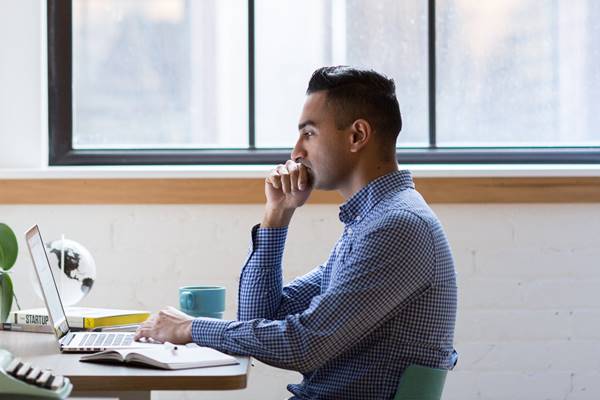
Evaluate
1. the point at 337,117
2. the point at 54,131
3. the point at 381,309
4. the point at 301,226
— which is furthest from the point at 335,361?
the point at 54,131

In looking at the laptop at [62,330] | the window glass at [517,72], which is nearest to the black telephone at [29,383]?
the laptop at [62,330]

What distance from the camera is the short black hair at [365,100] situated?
1893 mm

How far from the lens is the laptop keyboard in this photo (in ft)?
5.73

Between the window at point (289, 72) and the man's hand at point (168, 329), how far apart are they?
113 centimetres

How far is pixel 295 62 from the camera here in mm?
2863

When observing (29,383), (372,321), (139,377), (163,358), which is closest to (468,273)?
(372,321)

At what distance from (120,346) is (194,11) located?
4.64 ft

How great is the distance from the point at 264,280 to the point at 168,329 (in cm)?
32

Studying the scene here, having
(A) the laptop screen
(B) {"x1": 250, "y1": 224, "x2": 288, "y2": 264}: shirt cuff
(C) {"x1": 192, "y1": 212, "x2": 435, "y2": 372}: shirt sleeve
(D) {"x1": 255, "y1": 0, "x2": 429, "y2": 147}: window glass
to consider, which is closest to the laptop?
(A) the laptop screen

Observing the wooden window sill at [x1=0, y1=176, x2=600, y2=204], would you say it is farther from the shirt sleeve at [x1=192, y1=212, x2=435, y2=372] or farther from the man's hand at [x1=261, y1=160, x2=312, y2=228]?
the shirt sleeve at [x1=192, y1=212, x2=435, y2=372]

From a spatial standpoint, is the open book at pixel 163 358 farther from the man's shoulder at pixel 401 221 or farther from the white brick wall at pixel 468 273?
the white brick wall at pixel 468 273

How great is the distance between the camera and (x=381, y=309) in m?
1.63

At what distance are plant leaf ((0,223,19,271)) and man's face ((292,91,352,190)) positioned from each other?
0.66 m

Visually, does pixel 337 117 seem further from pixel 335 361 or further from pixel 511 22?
pixel 511 22
